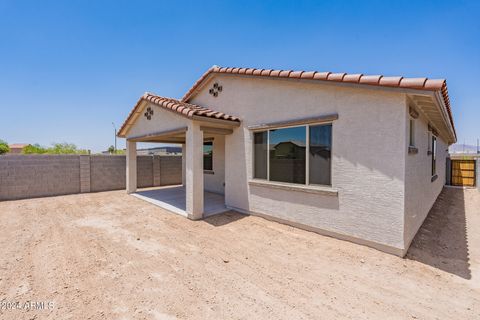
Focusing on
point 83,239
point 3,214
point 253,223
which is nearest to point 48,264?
point 83,239

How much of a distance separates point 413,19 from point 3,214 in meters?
15.3

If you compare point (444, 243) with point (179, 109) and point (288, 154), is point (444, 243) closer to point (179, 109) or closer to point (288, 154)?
point (288, 154)

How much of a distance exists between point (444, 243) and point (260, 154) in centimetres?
528

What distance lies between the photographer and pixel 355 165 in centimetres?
471

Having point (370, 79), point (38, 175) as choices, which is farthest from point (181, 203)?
point (38, 175)

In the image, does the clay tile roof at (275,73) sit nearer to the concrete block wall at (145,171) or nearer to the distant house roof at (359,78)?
the distant house roof at (359,78)

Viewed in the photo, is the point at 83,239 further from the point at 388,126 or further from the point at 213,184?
the point at 388,126

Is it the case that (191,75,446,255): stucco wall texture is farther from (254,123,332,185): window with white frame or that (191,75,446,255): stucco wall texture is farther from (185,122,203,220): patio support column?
(185,122,203,220): patio support column

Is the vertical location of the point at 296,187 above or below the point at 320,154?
below

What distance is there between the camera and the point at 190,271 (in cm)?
371

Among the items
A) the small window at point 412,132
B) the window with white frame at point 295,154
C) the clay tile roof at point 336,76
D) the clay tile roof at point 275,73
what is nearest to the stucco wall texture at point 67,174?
the window with white frame at point 295,154

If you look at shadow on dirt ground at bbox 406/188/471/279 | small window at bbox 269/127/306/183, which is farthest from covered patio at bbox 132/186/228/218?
shadow on dirt ground at bbox 406/188/471/279

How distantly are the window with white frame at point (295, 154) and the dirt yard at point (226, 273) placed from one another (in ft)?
5.02

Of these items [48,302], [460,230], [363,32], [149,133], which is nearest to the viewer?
[48,302]
